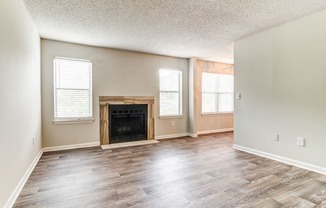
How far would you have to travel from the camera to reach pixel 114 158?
3.52 meters

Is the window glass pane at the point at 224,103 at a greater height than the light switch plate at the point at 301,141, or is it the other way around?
the window glass pane at the point at 224,103

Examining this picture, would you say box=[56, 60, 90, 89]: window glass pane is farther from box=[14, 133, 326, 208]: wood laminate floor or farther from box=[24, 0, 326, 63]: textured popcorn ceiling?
box=[14, 133, 326, 208]: wood laminate floor

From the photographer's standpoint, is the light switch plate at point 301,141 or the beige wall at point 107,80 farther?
the beige wall at point 107,80

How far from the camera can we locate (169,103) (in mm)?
5539

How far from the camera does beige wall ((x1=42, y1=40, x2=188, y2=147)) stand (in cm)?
396

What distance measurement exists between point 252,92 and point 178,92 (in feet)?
7.77

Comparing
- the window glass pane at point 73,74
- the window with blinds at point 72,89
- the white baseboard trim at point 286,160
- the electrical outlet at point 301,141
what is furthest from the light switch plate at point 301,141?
the window glass pane at point 73,74

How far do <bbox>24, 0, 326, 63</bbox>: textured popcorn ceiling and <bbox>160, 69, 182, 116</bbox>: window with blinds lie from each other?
1342 millimetres

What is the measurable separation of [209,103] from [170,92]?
1562 mm

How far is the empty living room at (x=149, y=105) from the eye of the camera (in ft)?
6.95

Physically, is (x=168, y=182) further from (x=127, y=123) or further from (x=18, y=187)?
(x=127, y=123)

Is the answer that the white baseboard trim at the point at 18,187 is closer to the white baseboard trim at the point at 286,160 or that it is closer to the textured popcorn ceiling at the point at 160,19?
the textured popcorn ceiling at the point at 160,19

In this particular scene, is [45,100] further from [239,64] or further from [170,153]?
[239,64]

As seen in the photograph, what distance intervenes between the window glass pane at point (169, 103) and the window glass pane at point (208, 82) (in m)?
1.08
